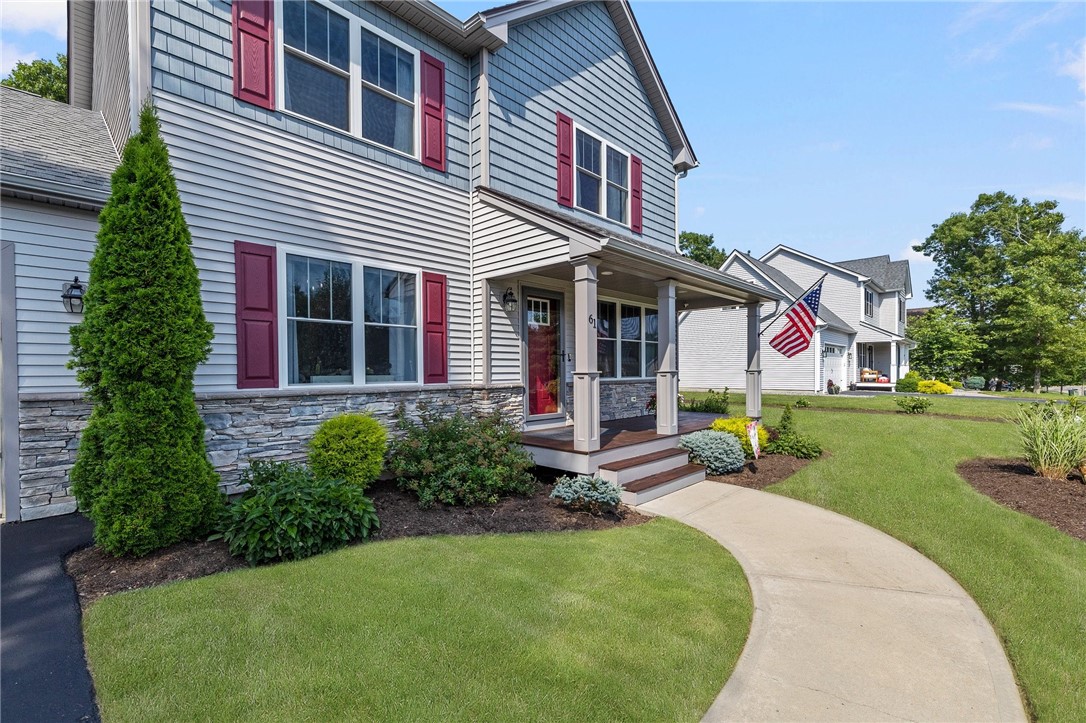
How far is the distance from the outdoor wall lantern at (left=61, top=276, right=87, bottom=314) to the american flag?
11039 millimetres

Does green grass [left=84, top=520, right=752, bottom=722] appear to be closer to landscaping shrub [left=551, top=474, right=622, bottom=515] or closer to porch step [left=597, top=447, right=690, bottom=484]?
landscaping shrub [left=551, top=474, right=622, bottom=515]

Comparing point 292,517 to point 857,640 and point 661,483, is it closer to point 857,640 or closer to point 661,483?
point 857,640

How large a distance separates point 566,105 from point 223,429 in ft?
25.1

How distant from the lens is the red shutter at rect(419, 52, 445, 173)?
684cm

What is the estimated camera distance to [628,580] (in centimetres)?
369

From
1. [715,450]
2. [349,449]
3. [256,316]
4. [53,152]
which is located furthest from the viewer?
[715,450]

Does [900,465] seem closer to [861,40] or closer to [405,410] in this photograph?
[861,40]

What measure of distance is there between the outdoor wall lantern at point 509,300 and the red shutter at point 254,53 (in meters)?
3.82

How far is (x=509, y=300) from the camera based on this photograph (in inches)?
301

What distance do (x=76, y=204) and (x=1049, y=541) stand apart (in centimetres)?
1014

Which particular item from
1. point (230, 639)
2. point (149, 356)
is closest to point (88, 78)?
point (149, 356)

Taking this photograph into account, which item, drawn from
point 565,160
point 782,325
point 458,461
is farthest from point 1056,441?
point 782,325

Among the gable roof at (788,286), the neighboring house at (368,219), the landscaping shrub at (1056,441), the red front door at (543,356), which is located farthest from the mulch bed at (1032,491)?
the gable roof at (788,286)

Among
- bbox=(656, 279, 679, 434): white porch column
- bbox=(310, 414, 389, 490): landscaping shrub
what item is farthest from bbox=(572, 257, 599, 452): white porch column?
bbox=(310, 414, 389, 490): landscaping shrub
